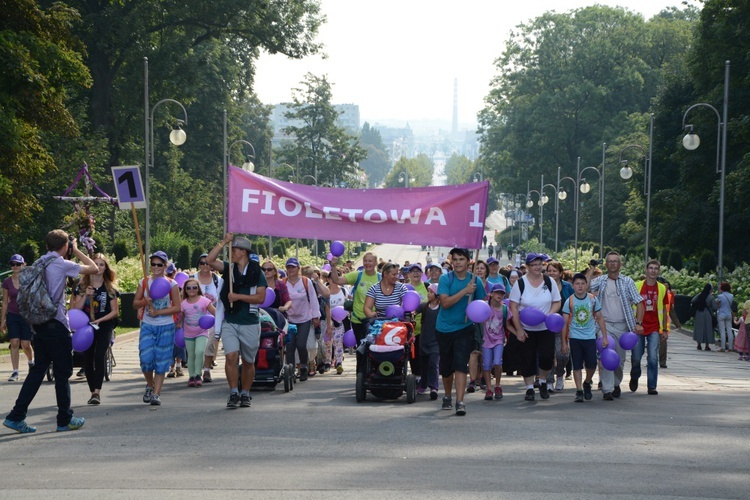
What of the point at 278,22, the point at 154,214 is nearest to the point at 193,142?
the point at 154,214

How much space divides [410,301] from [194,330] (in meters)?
3.48

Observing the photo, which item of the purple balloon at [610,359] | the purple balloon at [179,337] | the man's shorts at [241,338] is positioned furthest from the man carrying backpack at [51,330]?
the purple balloon at [610,359]

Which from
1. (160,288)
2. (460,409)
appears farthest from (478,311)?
A: (160,288)

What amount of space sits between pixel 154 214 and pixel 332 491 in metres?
53.1

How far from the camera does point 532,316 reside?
567 inches

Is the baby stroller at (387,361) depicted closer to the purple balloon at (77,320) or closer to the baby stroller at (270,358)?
the baby stroller at (270,358)

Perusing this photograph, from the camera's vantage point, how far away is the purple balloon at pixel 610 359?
15.0 m

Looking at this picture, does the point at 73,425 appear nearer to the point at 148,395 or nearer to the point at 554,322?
the point at 148,395

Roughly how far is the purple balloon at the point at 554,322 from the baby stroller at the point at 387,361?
166cm

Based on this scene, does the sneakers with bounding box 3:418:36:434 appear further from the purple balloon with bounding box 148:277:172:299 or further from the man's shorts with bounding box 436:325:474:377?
the man's shorts with bounding box 436:325:474:377

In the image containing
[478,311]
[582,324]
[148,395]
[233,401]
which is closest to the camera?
[478,311]

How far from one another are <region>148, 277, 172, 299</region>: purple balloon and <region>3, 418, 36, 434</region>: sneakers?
8.96 ft

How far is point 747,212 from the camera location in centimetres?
3647

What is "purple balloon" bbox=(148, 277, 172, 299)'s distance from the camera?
13.7m
